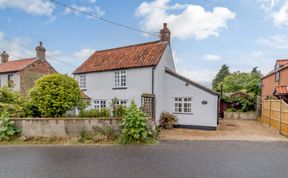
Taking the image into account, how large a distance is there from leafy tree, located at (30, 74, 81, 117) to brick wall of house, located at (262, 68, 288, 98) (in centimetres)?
1785

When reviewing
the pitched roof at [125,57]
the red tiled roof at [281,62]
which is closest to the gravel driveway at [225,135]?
the pitched roof at [125,57]

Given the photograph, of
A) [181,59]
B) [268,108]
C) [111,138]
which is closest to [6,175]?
[111,138]

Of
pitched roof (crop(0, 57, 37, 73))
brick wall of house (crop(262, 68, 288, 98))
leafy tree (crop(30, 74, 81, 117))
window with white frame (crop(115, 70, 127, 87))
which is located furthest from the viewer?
pitched roof (crop(0, 57, 37, 73))

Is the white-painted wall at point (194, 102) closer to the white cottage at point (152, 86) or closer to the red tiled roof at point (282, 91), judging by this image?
the white cottage at point (152, 86)

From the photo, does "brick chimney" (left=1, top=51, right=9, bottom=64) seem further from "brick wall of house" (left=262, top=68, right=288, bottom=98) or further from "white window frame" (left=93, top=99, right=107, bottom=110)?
"brick wall of house" (left=262, top=68, right=288, bottom=98)

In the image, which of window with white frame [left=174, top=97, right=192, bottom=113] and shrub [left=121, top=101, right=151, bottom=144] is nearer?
shrub [left=121, top=101, right=151, bottom=144]

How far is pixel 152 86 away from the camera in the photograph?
1462 cm

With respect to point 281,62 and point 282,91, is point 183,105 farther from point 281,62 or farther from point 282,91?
point 281,62

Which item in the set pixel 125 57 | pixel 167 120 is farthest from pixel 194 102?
pixel 125 57

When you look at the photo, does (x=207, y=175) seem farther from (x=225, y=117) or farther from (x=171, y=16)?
(x=225, y=117)

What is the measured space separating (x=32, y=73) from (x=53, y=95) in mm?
18432

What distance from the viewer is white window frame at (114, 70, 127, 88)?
52.6ft

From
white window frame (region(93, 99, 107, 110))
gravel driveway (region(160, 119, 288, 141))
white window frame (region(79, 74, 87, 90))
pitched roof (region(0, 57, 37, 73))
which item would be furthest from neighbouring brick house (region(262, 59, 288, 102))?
pitched roof (region(0, 57, 37, 73))

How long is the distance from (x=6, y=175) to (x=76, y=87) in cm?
673
